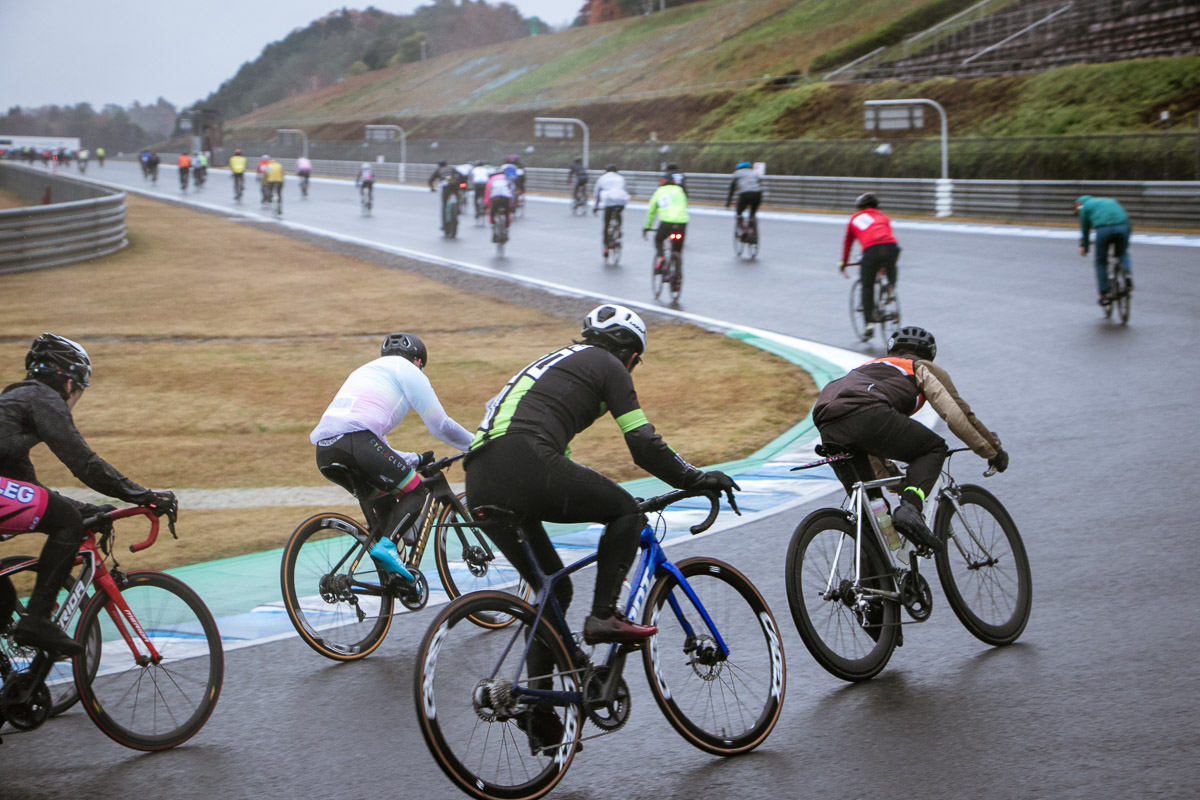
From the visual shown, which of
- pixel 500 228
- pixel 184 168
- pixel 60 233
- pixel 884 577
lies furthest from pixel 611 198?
pixel 184 168

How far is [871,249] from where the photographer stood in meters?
14.3

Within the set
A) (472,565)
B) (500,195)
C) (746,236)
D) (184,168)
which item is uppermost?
(184,168)

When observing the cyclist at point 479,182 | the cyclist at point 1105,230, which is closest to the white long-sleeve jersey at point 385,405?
the cyclist at point 1105,230

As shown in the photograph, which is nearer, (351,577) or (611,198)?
(351,577)

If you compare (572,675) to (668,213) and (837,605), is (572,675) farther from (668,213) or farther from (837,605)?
(668,213)

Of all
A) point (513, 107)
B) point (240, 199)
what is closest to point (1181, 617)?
point (240, 199)

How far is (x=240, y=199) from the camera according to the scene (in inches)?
1939

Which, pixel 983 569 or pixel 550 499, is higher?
pixel 550 499

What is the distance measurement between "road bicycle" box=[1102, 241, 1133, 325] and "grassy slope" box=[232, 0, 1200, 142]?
22.8 meters

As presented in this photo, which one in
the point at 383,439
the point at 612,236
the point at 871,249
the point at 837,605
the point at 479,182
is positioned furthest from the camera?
the point at 479,182

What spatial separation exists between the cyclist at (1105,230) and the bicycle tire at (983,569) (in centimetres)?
1016

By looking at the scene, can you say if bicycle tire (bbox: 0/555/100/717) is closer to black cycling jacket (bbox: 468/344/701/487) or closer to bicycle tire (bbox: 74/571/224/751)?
bicycle tire (bbox: 74/571/224/751)

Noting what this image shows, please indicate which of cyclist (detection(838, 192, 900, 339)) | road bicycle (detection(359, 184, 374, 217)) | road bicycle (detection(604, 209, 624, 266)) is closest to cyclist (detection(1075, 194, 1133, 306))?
cyclist (detection(838, 192, 900, 339))

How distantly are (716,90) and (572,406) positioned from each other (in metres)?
63.2
